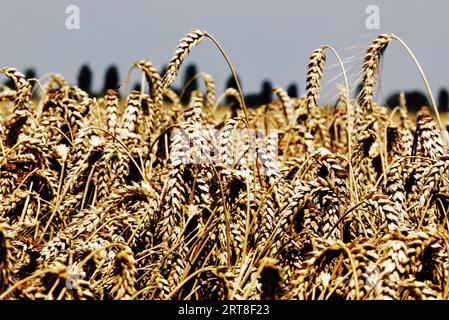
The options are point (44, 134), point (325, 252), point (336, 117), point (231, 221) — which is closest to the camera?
point (325, 252)

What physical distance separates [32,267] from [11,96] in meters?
1.91

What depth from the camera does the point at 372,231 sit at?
8.39ft

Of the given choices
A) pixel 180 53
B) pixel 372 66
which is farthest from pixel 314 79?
pixel 180 53

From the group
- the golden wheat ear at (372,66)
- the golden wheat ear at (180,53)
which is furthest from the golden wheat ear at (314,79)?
the golden wheat ear at (180,53)

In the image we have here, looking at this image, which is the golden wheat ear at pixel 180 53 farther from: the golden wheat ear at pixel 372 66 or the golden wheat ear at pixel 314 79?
the golden wheat ear at pixel 372 66

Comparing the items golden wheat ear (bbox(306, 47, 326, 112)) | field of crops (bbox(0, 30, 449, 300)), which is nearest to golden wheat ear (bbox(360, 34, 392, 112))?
field of crops (bbox(0, 30, 449, 300))

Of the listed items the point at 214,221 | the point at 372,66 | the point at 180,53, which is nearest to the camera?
the point at 214,221

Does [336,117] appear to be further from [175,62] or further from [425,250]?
[425,250]

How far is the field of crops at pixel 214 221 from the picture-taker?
2006 mm

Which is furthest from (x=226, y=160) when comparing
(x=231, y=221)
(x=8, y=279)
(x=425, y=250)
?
(x=8, y=279)

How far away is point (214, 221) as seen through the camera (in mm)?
2467

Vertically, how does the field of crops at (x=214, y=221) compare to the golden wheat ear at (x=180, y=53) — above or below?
below

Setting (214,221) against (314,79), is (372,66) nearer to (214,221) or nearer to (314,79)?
(314,79)

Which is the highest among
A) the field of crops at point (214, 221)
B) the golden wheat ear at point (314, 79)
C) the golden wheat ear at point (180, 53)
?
the golden wheat ear at point (180, 53)
